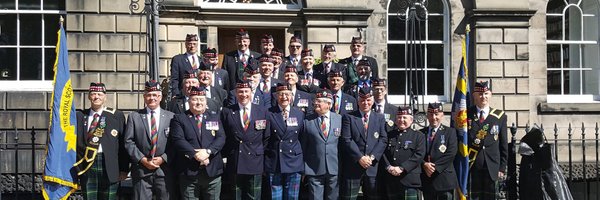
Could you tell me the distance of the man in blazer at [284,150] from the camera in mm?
10070

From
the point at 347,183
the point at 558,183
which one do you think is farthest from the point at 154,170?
the point at 558,183

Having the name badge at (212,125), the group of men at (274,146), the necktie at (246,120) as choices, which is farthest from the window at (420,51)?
the name badge at (212,125)

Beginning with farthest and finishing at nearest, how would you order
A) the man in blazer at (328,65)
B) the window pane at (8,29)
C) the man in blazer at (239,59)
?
1. the window pane at (8,29)
2. the man in blazer at (239,59)
3. the man in blazer at (328,65)

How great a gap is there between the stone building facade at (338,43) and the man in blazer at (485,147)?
5.48 m

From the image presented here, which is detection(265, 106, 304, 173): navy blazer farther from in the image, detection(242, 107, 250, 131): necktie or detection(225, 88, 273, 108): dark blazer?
detection(225, 88, 273, 108): dark blazer

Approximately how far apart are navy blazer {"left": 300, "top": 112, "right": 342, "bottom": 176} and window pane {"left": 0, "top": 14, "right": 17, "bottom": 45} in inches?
319

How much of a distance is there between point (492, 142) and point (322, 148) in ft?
7.34

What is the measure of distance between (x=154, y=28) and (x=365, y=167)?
457cm

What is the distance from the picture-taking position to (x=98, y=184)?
10.1m

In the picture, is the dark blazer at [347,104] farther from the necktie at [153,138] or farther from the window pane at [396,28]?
the window pane at [396,28]

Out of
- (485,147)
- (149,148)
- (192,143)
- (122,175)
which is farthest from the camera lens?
(485,147)

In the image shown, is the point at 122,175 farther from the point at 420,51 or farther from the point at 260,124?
the point at 420,51

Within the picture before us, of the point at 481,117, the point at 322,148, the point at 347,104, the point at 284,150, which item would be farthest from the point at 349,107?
the point at 481,117

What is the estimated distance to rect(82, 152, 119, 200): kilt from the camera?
33.0 ft
